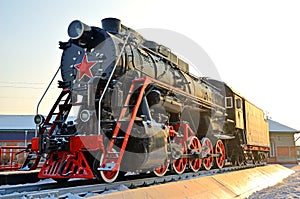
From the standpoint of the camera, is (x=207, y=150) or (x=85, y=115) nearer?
(x=85, y=115)

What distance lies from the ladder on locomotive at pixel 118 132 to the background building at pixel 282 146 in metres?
31.3

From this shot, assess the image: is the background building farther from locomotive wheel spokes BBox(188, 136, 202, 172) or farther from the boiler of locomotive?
the boiler of locomotive

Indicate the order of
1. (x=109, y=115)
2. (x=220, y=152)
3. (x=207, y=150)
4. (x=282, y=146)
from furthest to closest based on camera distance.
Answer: (x=282, y=146) → (x=220, y=152) → (x=207, y=150) → (x=109, y=115)

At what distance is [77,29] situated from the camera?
7320 mm

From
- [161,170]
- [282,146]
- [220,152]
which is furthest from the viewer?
[282,146]

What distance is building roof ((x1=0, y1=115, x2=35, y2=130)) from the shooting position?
1321 inches

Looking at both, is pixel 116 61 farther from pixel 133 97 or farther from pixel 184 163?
pixel 184 163

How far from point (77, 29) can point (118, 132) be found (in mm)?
2684

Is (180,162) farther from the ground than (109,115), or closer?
closer

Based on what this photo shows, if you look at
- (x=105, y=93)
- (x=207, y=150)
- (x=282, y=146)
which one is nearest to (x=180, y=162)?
(x=207, y=150)

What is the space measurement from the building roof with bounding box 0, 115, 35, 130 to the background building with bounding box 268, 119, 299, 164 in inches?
1082

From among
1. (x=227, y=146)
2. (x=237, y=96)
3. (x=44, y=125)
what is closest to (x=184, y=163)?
(x=44, y=125)

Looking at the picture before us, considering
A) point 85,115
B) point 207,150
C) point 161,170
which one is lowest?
point 161,170

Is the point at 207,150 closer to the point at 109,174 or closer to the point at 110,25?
the point at 109,174
